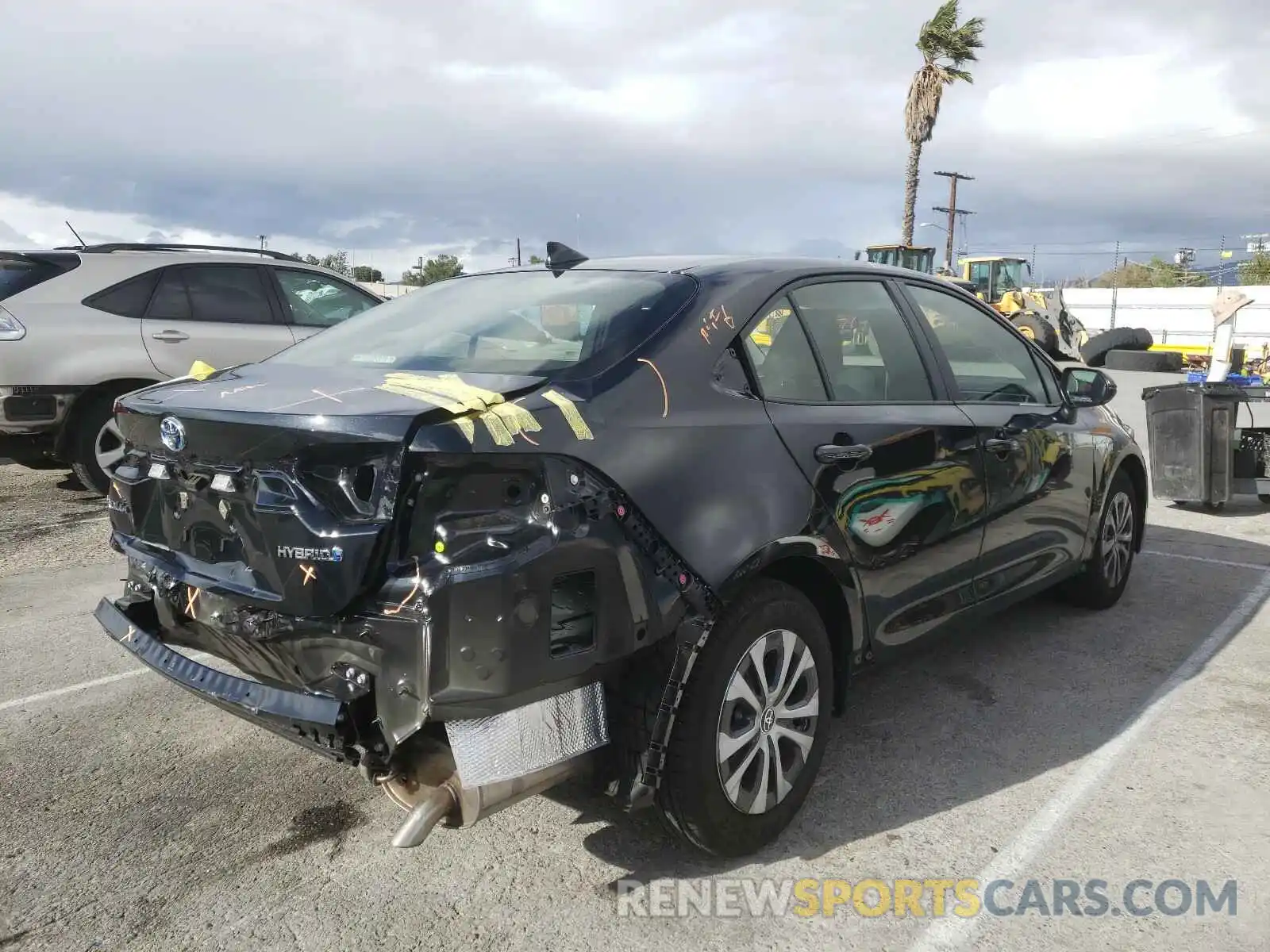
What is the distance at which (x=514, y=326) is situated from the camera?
3.08 meters

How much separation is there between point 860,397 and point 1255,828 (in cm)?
178

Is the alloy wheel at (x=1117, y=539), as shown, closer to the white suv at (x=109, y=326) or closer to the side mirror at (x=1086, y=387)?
the side mirror at (x=1086, y=387)

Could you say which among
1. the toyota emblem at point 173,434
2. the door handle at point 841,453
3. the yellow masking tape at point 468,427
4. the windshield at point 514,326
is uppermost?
the windshield at point 514,326

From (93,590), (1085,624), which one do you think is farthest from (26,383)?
(1085,624)

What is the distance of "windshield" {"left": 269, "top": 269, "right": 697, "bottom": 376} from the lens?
276cm

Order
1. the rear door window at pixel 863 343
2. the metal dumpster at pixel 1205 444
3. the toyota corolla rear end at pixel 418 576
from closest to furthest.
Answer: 1. the toyota corolla rear end at pixel 418 576
2. the rear door window at pixel 863 343
3. the metal dumpster at pixel 1205 444

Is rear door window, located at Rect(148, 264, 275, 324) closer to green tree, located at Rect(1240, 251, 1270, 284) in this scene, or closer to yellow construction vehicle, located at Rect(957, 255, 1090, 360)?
yellow construction vehicle, located at Rect(957, 255, 1090, 360)

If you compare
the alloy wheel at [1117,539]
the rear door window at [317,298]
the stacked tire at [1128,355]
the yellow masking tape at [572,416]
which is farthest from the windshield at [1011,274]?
the yellow masking tape at [572,416]

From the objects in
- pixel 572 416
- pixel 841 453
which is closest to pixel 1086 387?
pixel 841 453

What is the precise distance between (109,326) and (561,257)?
191 inches

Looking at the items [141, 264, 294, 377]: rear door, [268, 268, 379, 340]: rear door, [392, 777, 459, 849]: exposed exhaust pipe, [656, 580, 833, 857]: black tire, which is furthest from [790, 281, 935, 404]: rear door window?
[268, 268, 379, 340]: rear door

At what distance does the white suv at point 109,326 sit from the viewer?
6.63 metres

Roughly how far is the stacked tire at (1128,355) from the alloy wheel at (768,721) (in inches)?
667

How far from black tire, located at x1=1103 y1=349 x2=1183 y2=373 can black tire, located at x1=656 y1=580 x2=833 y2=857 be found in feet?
56.3
